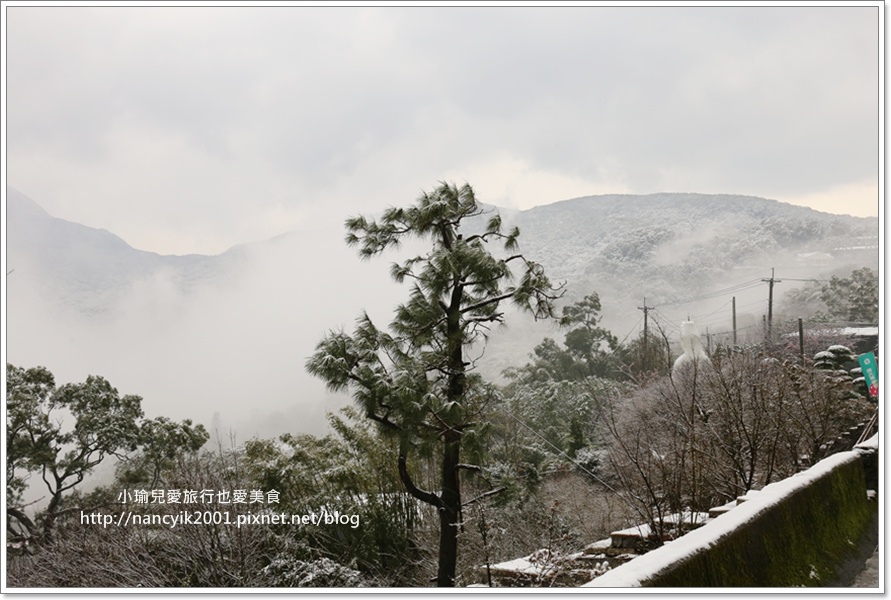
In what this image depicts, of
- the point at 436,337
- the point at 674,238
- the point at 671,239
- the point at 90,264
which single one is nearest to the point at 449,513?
the point at 436,337

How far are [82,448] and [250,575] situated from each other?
4.62m

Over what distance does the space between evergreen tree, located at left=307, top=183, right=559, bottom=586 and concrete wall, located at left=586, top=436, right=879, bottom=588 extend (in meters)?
2.60

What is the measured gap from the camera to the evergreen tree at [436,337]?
5.69 meters

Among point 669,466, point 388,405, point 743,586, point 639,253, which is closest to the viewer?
point 743,586

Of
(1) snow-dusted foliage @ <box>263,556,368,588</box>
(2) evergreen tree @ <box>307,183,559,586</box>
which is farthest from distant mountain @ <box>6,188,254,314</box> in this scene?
(1) snow-dusted foliage @ <box>263,556,368,588</box>

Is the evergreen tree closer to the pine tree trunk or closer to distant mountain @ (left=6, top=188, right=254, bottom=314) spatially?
the pine tree trunk

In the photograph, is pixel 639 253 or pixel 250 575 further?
pixel 639 253

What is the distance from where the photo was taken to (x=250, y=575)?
5852mm

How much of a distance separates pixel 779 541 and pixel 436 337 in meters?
3.60

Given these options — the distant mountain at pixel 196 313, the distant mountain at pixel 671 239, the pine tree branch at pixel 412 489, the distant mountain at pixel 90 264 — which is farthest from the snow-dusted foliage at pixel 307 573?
the distant mountain at pixel 671 239

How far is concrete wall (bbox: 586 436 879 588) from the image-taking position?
2021 millimetres

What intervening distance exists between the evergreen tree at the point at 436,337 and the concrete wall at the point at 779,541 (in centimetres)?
260

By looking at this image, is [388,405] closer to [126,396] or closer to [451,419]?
[451,419]

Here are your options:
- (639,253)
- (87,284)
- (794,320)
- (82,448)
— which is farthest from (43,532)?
(639,253)
